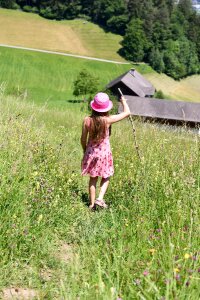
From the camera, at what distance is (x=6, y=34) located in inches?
3735

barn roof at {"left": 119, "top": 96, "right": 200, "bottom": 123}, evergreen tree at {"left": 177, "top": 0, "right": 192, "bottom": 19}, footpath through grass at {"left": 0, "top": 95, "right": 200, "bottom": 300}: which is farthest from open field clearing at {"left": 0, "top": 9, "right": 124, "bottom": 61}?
footpath through grass at {"left": 0, "top": 95, "right": 200, "bottom": 300}

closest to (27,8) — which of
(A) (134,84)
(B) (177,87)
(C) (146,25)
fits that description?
(C) (146,25)

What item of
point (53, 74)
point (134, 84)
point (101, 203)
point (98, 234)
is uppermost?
point (98, 234)

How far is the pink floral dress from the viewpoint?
605cm

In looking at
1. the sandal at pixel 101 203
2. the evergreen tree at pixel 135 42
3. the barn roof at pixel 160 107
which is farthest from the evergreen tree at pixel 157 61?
the sandal at pixel 101 203

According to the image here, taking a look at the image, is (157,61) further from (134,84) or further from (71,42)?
(134,84)

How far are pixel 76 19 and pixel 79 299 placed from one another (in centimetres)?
12282

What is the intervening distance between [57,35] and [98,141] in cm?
10171

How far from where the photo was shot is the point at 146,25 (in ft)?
390

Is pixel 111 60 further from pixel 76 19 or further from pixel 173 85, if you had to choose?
pixel 76 19

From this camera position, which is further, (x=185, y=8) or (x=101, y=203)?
(x=185, y=8)

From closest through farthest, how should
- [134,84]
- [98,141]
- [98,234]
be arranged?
[98,234] < [98,141] < [134,84]

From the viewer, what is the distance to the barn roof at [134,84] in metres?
70.3

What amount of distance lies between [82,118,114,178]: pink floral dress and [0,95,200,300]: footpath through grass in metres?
0.26
